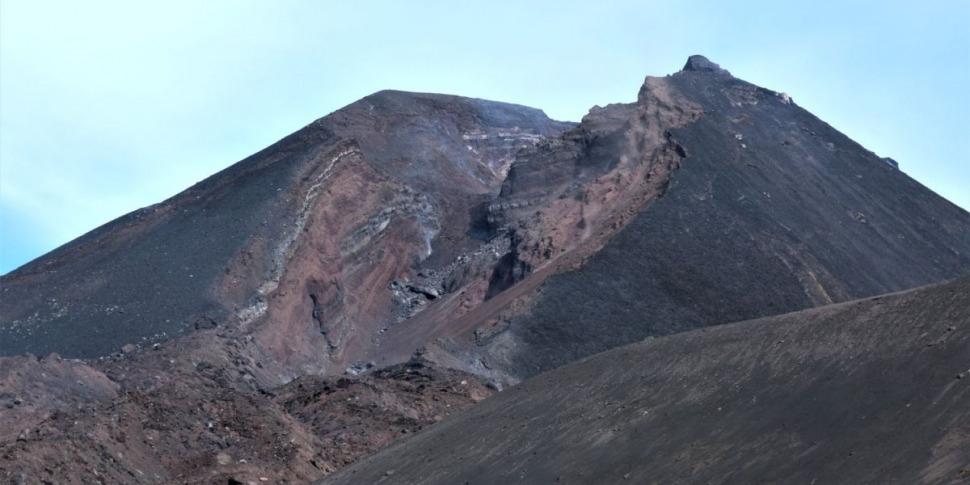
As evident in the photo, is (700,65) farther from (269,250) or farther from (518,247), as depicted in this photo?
(269,250)

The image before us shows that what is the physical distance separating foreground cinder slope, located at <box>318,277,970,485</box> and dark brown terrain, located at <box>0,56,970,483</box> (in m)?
5.38

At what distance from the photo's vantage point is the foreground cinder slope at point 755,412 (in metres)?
16.4

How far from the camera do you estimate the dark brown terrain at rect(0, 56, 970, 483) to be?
33938 millimetres

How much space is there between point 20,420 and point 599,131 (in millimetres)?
26798

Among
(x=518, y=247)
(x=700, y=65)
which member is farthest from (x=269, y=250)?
(x=700, y=65)

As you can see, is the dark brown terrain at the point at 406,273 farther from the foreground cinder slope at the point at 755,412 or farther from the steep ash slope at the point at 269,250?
the foreground cinder slope at the point at 755,412

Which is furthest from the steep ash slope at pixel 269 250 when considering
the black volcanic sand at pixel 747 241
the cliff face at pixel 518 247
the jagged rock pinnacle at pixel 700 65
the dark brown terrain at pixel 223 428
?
the jagged rock pinnacle at pixel 700 65

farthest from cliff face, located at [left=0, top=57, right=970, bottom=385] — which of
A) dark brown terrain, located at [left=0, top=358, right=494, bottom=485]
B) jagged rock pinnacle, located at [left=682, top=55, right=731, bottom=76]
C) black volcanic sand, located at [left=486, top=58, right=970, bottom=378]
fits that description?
jagged rock pinnacle, located at [left=682, top=55, right=731, bottom=76]

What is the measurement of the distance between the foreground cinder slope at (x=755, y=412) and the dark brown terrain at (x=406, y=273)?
538cm

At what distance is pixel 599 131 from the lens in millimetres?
55281

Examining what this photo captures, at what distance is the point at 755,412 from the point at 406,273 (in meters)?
36.9

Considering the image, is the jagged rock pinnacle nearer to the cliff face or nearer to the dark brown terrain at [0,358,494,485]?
the cliff face

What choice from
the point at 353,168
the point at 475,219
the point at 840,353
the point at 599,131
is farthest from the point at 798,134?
the point at 840,353

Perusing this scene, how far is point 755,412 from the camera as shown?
19219 mm
